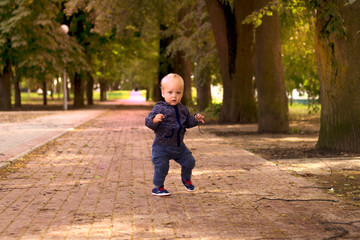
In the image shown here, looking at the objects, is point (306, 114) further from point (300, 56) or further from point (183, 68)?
point (183, 68)

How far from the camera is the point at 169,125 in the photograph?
641 centimetres

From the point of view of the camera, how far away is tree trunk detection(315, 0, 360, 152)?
10.3m

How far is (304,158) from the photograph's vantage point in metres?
10.0

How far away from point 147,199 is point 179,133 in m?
0.89

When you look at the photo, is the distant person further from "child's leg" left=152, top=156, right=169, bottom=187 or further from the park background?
the park background

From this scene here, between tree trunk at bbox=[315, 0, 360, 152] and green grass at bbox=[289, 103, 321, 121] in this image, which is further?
green grass at bbox=[289, 103, 321, 121]

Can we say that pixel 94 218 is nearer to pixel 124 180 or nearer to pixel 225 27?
pixel 124 180

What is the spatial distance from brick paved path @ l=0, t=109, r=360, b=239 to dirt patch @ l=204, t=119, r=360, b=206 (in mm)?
286

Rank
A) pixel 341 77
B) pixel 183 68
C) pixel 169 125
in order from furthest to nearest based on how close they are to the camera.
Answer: pixel 183 68 → pixel 341 77 → pixel 169 125

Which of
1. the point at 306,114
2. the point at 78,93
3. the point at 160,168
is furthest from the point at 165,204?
the point at 78,93

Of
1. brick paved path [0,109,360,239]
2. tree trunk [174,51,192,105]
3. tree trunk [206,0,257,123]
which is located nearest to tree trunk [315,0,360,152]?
brick paved path [0,109,360,239]

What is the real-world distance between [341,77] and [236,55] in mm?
9940

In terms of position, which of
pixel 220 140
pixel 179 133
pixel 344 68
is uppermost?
pixel 344 68

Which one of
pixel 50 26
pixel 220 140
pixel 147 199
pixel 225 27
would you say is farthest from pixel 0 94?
pixel 147 199
